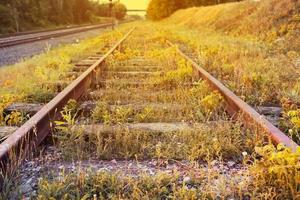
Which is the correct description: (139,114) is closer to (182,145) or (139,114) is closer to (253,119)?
(182,145)

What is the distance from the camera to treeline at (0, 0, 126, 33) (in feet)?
99.1

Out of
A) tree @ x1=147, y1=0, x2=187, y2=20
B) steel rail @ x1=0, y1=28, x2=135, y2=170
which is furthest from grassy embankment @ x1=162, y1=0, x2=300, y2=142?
tree @ x1=147, y1=0, x2=187, y2=20

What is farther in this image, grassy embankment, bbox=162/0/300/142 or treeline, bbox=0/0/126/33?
treeline, bbox=0/0/126/33

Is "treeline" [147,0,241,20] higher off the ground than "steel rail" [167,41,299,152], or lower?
higher

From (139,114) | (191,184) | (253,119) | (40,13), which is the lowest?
(191,184)

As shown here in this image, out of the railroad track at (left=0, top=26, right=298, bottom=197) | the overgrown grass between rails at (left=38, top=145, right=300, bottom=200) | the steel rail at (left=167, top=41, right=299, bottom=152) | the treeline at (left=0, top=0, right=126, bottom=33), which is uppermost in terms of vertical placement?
the treeline at (left=0, top=0, right=126, bottom=33)

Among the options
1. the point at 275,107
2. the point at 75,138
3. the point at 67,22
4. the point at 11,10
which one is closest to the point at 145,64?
the point at 275,107

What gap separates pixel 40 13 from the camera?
41656mm

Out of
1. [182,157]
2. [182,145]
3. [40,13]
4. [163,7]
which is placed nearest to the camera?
[182,157]

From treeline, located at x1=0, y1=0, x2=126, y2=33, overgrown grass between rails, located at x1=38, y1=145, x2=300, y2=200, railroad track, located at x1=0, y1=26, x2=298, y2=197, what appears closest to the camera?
overgrown grass between rails, located at x1=38, y1=145, x2=300, y2=200

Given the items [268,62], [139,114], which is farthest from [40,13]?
[139,114]

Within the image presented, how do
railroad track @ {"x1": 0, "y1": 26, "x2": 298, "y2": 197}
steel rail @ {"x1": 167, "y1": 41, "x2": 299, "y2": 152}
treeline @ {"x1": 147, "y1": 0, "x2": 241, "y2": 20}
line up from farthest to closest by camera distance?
treeline @ {"x1": 147, "y1": 0, "x2": 241, "y2": 20}, railroad track @ {"x1": 0, "y1": 26, "x2": 298, "y2": 197}, steel rail @ {"x1": 167, "y1": 41, "x2": 299, "y2": 152}

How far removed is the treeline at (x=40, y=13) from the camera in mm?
30219

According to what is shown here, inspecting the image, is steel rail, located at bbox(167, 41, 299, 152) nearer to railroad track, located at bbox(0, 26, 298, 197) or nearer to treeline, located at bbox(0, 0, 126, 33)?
railroad track, located at bbox(0, 26, 298, 197)
